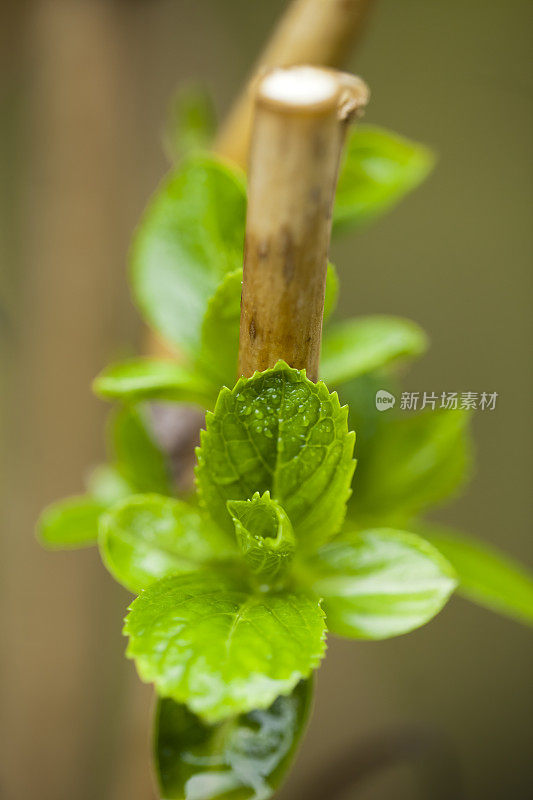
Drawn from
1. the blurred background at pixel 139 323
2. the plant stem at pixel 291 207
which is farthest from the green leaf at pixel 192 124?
the plant stem at pixel 291 207

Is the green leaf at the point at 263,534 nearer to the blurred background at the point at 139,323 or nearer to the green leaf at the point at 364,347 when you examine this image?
the green leaf at the point at 364,347

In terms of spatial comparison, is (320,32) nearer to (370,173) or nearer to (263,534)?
(370,173)

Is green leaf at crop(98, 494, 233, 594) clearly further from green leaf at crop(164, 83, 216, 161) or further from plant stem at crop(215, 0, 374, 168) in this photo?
green leaf at crop(164, 83, 216, 161)

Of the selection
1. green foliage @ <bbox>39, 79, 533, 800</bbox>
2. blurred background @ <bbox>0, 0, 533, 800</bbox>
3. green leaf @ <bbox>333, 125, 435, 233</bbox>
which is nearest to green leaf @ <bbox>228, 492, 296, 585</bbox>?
green foliage @ <bbox>39, 79, 533, 800</bbox>

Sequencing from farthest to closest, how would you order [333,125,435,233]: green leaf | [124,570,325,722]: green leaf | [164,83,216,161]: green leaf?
[164,83,216,161]: green leaf → [333,125,435,233]: green leaf → [124,570,325,722]: green leaf

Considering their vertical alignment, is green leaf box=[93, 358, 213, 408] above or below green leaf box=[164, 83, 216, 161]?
below

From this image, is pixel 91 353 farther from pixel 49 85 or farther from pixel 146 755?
pixel 146 755
